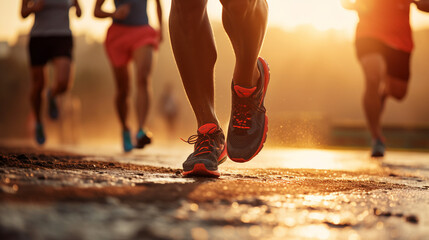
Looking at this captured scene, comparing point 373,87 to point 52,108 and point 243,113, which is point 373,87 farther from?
point 52,108

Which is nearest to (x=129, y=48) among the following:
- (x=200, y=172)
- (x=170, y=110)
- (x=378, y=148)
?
(x=378, y=148)

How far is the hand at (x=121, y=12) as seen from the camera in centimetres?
521

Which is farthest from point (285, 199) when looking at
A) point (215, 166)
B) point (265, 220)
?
point (215, 166)

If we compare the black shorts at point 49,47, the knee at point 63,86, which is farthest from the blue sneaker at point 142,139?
the black shorts at point 49,47

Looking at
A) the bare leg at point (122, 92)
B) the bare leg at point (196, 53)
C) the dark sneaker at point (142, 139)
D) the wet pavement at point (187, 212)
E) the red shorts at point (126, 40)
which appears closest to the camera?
the wet pavement at point (187, 212)

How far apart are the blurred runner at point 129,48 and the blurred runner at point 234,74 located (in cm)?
271

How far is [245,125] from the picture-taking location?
2480 millimetres

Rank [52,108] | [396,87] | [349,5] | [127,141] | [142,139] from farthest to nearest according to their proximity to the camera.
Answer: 1. [52,108]
2. [396,87]
3. [127,141]
4. [349,5]
5. [142,139]

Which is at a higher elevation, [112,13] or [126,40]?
[112,13]

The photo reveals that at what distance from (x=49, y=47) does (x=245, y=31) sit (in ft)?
12.9

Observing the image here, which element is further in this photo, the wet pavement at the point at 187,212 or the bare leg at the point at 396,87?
the bare leg at the point at 396,87

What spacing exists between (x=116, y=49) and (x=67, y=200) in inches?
170

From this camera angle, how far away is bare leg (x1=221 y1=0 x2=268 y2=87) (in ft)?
7.59

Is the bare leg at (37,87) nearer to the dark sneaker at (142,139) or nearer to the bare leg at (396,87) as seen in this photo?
the dark sneaker at (142,139)
